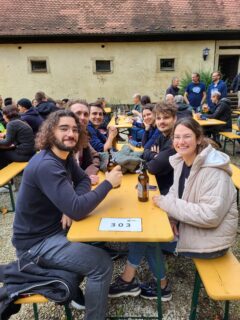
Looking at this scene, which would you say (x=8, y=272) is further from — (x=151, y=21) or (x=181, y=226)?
(x=151, y=21)

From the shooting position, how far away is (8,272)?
1561mm

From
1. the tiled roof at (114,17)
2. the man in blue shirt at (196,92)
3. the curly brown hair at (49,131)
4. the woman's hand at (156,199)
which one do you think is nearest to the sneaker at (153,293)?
the woman's hand at (156,199)

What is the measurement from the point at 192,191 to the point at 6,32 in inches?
496

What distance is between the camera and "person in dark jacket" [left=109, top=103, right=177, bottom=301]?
6.85ft

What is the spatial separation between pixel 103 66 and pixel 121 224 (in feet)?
39.4

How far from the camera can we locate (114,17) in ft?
39.7

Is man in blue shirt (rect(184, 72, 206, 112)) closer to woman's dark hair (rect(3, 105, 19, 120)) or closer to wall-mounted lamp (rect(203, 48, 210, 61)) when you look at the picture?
wall-mounted lamp (rect(203, 48, 210, 61))

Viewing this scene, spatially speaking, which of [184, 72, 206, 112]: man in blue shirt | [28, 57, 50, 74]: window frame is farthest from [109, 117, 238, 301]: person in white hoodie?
[28, 57, 50, 74]: window frame

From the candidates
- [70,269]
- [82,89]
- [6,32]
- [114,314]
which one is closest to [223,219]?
[70,269]

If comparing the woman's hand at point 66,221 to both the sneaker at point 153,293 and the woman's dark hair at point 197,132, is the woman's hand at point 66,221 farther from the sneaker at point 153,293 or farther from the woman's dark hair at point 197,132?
the woman's dark hair at point 197,132

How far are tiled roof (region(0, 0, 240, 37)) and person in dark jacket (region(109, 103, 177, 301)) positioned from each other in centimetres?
1041

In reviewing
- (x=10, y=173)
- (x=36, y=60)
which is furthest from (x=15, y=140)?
(x=36, y=60)

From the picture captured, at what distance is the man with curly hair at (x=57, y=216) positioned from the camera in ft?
5.06

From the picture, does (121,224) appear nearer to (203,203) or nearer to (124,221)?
(124,221)
